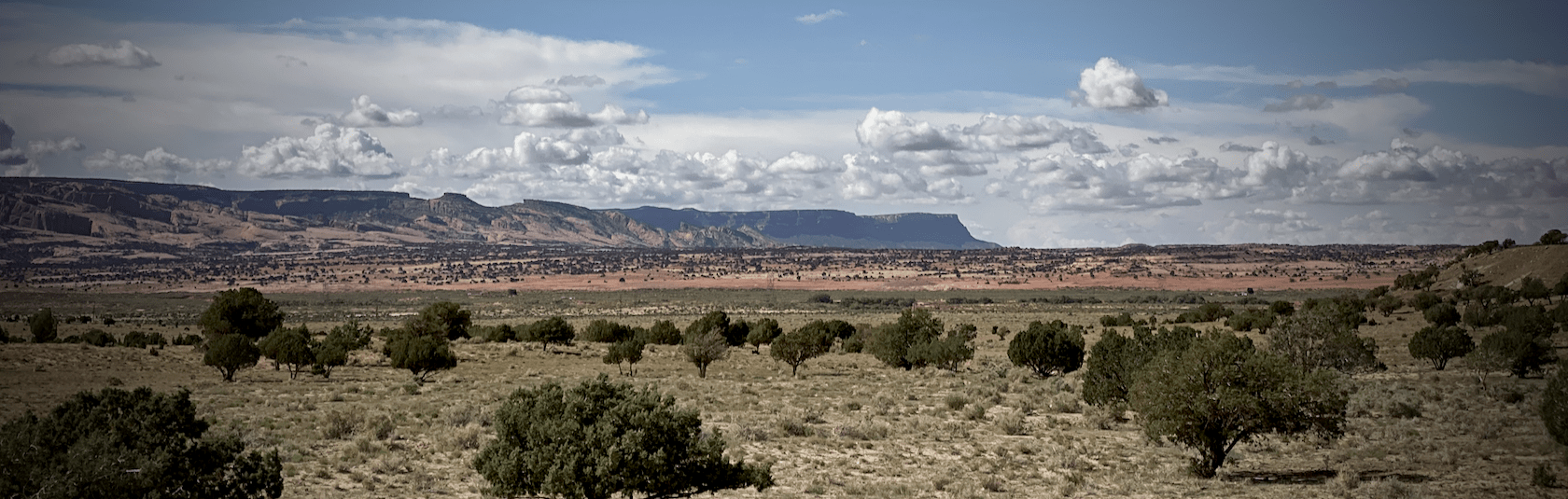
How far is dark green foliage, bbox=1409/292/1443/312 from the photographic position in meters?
69.5

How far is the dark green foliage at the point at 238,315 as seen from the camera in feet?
180

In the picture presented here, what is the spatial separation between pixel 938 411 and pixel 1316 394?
46.4 feet

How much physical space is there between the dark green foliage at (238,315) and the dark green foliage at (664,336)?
22525 millimetres

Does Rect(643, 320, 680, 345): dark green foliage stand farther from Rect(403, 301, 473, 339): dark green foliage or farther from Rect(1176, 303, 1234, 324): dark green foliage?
Rect(1176, 303, 1234, 324): dark green foliage

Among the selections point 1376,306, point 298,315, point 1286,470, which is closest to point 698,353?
point 1286,470

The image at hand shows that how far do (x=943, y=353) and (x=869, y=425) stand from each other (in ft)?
68.3

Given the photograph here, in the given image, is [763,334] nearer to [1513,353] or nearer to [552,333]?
[552,333]

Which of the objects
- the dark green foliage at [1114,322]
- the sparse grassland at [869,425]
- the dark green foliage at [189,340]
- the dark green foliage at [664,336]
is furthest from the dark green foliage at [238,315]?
the dark green foliage at [1114,322]

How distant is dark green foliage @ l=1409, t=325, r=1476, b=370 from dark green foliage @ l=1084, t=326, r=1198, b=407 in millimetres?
17171

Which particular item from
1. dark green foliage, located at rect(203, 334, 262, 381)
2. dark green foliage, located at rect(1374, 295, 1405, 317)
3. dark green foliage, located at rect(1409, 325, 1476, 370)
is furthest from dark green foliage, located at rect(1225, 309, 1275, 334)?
dark green foliage, located at rect(203, 334, 262, 381)

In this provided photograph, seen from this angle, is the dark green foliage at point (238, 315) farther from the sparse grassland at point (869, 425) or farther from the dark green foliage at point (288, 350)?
the dark green foliage at point (288, 350)

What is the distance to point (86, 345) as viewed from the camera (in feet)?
175

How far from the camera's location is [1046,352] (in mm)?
47750

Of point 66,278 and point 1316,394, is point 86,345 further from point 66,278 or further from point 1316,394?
point 66,278
